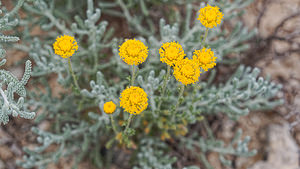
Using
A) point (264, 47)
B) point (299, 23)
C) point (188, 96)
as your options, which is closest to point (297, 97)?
point (264, 47)

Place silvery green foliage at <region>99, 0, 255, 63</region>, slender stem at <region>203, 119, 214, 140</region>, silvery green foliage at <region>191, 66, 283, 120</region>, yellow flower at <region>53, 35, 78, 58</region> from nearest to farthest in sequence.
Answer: yellow flower at <region>53, 35, 78, 58</region> → silvery green foliage at <region>191, 66, 283, 120</region> → silvery green foliage at <region>99, 0, 255, 63</region> → slender stem at <region>203, 119, 214, 140</region>

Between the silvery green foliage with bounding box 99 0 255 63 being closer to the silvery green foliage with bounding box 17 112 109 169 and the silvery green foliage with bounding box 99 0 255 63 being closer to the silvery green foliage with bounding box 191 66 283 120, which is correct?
the silvery green foliage with bounding box 191 66 283 120

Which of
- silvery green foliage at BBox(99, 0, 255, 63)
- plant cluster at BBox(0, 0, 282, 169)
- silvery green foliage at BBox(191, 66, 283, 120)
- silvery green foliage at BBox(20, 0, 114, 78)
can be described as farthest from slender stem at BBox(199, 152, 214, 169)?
silvery green foliage at BBox(20, 0, 114, 78)

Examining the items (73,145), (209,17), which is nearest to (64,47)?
(209,17)

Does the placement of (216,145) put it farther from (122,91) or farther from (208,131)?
A: (122,91)

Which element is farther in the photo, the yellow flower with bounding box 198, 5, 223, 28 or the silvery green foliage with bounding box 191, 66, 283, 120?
the silvery green foliage with bounding box 191, 66, 283, 120

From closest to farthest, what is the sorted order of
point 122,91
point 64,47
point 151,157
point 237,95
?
point 64,47 < point 122,91 < point 237,95 < point 151,157

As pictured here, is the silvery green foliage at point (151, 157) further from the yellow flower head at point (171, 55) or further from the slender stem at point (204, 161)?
the yellow flower head at point (171, 55)

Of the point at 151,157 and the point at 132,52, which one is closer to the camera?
the point at 132,52

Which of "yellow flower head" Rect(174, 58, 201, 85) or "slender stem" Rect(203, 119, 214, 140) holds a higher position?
"yellow flower head" Rect(174, 58, 201, 85)
